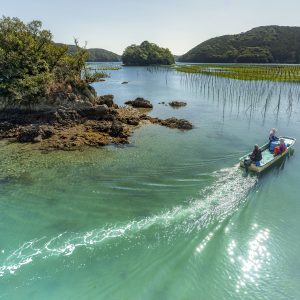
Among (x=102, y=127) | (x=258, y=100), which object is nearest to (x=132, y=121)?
(x=102, y=127)

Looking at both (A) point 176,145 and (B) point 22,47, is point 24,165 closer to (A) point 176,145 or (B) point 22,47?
(A) point 176,145

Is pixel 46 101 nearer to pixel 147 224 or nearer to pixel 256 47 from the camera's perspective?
pixel 147 224

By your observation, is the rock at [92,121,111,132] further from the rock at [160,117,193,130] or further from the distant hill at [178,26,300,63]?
the distant hill at [178,26,300,63]

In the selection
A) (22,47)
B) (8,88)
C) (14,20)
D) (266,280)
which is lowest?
(266,280)

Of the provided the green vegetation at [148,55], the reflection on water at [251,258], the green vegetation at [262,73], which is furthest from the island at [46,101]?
the green vegetation at [148,55]

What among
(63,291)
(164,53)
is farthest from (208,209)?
(164,53)

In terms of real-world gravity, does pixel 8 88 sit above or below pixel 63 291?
above

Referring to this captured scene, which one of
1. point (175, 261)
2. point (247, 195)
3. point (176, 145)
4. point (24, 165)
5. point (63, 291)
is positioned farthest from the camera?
point (176, 145)

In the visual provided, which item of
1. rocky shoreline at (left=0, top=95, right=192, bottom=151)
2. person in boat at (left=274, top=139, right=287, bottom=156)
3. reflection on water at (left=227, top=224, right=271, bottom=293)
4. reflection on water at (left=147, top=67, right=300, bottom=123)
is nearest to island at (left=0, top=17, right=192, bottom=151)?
rocky shoreline at (left=0, top=95, right=192, bottom=151)
